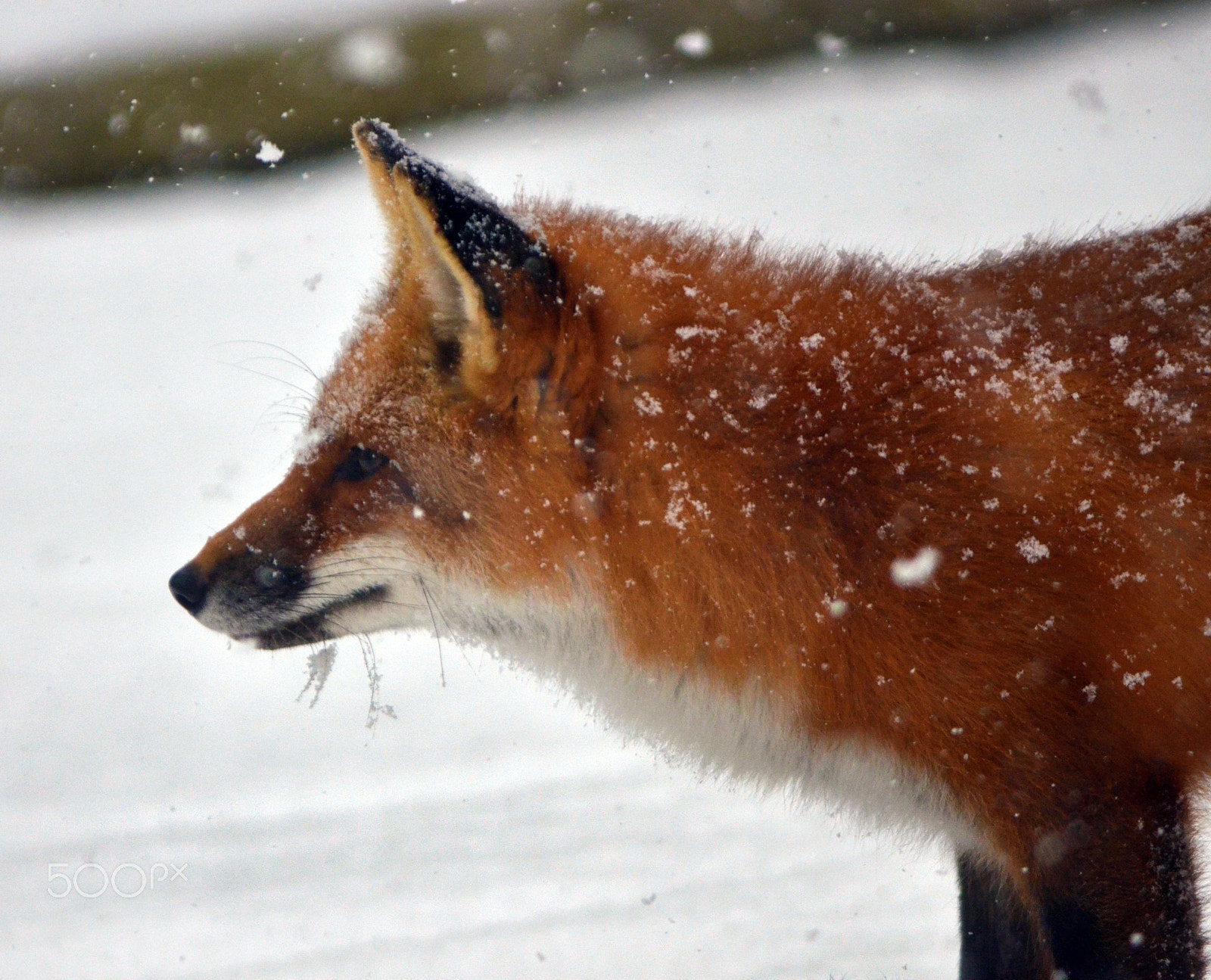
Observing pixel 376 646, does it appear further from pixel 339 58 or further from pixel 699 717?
pixel 339 58

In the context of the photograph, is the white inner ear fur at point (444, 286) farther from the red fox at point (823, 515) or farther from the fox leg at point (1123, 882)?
the fox leg at point (1123, 882)

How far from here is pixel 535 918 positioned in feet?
8.49

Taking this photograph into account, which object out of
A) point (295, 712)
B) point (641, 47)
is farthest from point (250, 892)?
point (641, 47)

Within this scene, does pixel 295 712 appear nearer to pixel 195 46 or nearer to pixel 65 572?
pixel 65 572

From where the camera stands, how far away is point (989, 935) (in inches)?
90.2

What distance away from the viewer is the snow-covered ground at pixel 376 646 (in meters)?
2.60

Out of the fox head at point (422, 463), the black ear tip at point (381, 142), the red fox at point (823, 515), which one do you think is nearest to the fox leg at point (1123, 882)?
the red fox at point (823, 515)

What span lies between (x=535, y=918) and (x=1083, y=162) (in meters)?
4.82

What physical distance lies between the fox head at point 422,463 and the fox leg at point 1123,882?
1084 millimetres

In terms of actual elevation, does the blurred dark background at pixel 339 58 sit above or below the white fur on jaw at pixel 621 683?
above

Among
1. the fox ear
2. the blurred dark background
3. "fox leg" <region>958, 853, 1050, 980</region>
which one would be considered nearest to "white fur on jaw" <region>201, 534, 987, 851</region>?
"fox leg" <region>958, 853, 1050, 980</region>

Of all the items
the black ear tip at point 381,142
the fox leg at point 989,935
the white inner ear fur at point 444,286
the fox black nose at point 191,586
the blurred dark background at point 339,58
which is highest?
the blurred dark background at point 339,58

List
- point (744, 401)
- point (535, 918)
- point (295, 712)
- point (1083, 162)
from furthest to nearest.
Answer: point (1083, 162) < point (295, 712) < point (535, 918) < point (744, 401)

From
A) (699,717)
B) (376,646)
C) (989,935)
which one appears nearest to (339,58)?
(376,646)
